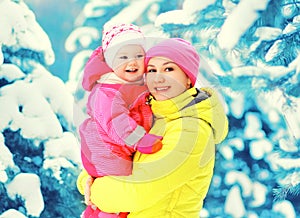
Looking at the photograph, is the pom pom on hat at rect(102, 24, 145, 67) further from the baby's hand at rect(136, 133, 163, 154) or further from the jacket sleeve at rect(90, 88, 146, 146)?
the baby's hand at rect(136, 133, 163, 154)

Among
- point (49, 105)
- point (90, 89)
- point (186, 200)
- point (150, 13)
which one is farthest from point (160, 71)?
point (49, 105)

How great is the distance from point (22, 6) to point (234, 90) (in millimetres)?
924

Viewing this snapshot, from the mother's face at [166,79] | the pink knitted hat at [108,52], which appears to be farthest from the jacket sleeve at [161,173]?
the pink knitted hat at [108,52]

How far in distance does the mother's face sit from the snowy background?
0.42 metres

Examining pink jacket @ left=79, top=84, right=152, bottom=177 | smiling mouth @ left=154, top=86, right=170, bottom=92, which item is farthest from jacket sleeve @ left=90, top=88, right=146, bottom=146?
smiling mouth @ left=154, top=86, right=170, bottom=92

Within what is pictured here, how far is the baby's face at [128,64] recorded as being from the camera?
1.82 metres

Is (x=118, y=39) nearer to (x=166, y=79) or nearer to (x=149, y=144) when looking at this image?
(x=166, y=79)

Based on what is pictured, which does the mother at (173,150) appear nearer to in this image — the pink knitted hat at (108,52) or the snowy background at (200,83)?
the pink knitted hat at (108,52)

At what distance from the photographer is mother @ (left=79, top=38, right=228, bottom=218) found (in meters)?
1.70

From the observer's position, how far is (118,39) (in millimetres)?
1841

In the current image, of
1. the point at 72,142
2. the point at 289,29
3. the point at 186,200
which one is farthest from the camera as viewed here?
the point at 72,142

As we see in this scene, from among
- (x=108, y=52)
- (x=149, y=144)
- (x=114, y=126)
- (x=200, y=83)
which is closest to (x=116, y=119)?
(x=114, y=126)

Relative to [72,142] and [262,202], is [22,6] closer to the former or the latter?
[72,142]

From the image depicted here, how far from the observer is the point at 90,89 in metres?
1.86
